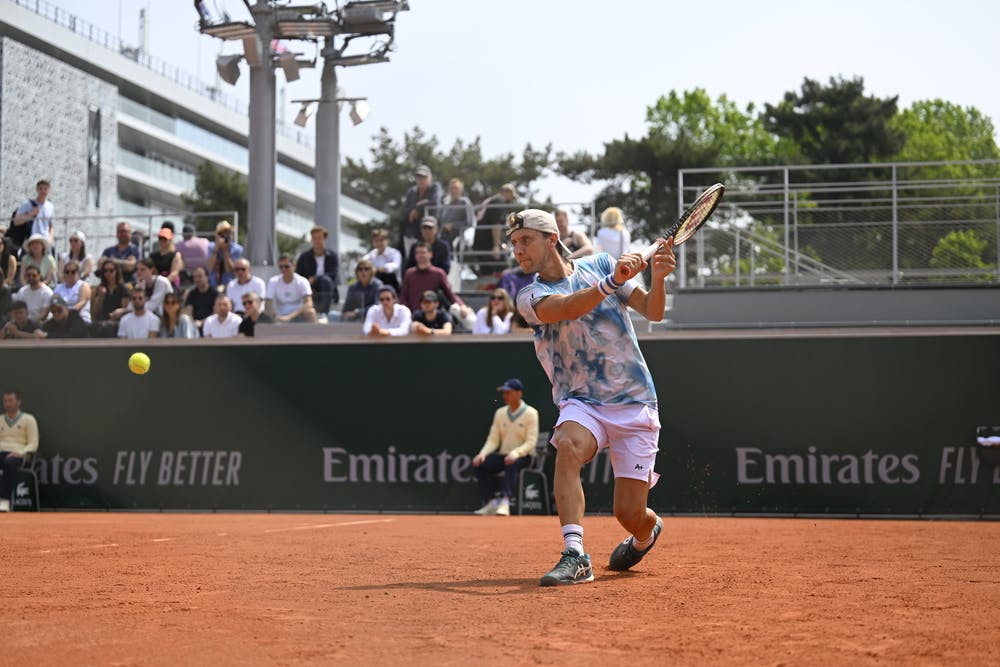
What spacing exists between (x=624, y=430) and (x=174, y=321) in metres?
10.4

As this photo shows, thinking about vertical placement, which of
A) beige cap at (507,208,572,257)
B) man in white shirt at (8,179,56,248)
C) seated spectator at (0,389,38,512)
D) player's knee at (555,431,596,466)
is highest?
man in white shirt at (8,179,56,248)

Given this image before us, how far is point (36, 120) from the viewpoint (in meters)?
52.4

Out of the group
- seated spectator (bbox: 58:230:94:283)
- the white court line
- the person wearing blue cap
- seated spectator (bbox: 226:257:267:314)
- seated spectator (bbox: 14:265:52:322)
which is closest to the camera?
the white court line

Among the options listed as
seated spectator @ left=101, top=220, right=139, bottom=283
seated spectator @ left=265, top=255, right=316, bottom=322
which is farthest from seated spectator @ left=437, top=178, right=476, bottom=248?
seated spectator @ left=101, top=220, right=139, bottom=283

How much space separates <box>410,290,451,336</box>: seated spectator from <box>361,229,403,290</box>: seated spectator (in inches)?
78.1

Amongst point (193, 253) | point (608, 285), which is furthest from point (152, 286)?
point (608, 285)

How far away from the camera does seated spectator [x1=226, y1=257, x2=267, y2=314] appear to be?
16.9 m

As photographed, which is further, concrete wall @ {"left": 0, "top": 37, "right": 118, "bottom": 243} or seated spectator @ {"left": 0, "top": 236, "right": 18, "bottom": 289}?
concrete wall @ {"left": 0, "top": 37, "right": 118, "bottom": 243}

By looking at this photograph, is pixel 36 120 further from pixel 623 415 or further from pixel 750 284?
pixel 623 415

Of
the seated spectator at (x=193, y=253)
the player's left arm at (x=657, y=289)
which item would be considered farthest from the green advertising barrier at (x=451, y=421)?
the player's left arm at (x=657, y=289)

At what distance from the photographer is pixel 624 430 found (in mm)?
6727

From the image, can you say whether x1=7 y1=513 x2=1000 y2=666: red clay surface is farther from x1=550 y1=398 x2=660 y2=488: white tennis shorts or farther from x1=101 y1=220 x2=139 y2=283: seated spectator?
x1=101 y1=220 x2=139 y2=283: seated spectator

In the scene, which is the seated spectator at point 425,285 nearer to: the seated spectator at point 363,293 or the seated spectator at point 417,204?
the seated spectator at point 363,293

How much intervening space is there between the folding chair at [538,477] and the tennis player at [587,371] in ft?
24.4
